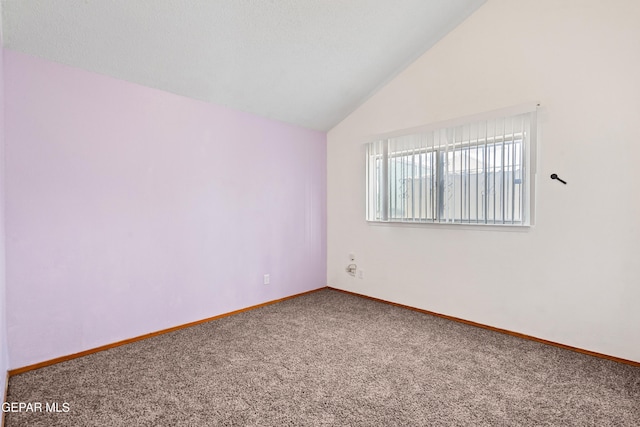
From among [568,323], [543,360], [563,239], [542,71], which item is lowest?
[543,360]

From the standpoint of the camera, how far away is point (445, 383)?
6.49ft

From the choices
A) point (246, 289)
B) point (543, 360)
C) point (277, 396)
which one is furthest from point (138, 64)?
point (543, 360)

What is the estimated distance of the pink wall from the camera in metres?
2.14

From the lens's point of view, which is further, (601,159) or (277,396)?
(601,159)

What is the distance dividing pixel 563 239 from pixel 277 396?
2.39 metres

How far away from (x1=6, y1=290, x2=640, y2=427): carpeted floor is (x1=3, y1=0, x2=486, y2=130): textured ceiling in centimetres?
215

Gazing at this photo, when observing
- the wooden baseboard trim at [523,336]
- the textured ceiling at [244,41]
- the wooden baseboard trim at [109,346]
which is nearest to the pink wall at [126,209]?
the wooden baseboard trim at [109,346]

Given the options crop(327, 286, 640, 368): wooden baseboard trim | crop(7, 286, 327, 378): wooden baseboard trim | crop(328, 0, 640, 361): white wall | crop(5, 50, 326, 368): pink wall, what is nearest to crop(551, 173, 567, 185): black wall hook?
crop(328, 0, 640, 361): white wall

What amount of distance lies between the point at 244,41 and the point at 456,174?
7.22ft

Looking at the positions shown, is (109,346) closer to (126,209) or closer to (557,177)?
(126,209)

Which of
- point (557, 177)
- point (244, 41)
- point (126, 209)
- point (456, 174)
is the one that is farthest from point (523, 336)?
point (126, 209)

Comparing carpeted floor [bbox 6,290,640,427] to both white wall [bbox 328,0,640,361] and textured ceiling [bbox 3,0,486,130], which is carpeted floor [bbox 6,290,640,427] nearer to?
white wall [bbox 328,0,640,361]

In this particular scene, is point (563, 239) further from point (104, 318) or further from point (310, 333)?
point (104, 318)

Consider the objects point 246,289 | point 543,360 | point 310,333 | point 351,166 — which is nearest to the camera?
point 543,360
